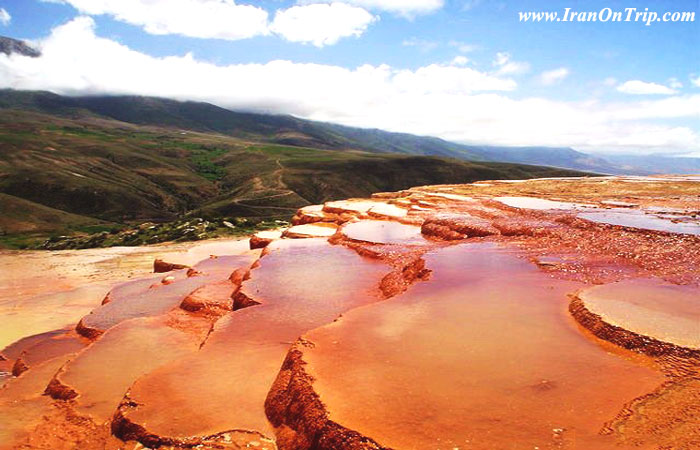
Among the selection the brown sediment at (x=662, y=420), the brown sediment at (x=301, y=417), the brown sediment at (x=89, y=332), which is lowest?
the brown sediment at (x=89, y=332)

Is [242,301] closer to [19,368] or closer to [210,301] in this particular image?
[210,301]

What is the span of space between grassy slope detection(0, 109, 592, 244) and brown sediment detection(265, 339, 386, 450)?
69986 mm

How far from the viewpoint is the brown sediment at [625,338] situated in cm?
431

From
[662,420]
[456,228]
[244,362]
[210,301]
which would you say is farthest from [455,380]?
[456,228]

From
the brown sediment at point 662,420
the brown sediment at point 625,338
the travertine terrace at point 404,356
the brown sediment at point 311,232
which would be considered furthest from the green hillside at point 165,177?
the brown sediment at point 662,420

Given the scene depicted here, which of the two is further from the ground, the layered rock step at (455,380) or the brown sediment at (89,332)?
the layered rock step at (455,380)

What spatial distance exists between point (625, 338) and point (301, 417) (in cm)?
353

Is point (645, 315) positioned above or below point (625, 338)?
above

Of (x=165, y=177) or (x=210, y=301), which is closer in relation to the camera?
(x=210, y=301)

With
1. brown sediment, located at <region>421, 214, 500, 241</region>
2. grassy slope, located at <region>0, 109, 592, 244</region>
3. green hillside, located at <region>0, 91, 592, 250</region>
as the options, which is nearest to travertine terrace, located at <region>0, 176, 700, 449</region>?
brown sediment, located at <region>421, 214, 500, 241</region>

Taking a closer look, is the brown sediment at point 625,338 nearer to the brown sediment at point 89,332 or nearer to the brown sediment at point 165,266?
the brown sediment at point 89,332

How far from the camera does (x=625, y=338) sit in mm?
4680

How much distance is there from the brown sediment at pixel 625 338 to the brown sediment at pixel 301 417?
3.06 meters

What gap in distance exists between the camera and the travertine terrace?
3.54 m
